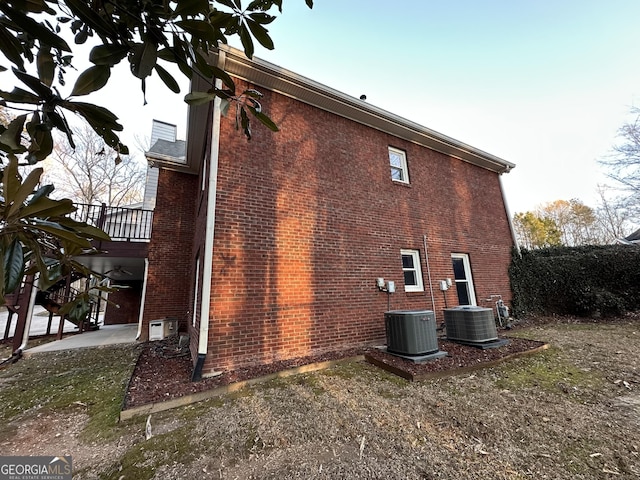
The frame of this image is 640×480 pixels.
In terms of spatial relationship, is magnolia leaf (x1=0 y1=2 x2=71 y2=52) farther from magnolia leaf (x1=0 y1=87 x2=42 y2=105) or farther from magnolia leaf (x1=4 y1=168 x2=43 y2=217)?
magnolia leaf (x1=4 y1=168 x2=43 y2=217)

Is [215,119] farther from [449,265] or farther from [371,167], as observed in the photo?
[449,265]

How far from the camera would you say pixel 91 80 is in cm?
101

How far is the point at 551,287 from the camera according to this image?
8.86 m

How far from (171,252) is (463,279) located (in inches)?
367

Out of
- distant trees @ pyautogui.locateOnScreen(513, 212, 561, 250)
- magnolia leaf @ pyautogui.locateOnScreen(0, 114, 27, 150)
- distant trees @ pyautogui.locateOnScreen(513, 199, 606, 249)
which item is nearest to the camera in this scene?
magnolia leaf @ pyautogui.locateOnScreen(0, 114, 27, 150)

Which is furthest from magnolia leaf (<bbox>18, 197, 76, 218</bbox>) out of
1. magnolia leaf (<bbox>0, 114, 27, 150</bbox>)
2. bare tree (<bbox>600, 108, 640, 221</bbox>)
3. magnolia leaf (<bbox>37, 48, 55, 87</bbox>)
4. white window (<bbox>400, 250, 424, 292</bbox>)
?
bare tree (<bbox>600, 108, 640, 221</bbox>)

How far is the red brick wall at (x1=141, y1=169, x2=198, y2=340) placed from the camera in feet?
26.2

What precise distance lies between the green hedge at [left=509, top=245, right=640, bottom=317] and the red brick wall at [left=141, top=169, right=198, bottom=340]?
35.9ft

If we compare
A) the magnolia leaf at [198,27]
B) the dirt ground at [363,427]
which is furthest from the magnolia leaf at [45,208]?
the dirt ground at [363,427]

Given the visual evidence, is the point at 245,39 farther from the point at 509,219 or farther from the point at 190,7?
the point at 509,219

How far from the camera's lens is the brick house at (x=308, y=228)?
4.64 metres

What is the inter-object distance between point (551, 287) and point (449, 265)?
15.3ft

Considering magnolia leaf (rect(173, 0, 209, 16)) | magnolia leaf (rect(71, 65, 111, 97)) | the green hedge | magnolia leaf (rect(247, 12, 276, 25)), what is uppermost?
magnolia leaf (rect(247, 12, 276, 25))

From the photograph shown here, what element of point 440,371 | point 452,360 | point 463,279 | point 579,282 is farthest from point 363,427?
point 579,282
